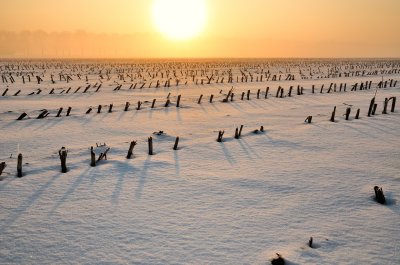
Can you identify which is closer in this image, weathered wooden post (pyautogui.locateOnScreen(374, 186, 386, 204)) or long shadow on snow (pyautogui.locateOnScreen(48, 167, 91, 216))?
long shadow on snow (pyautogui.locateOnScreen(48, 167, 91, 216))

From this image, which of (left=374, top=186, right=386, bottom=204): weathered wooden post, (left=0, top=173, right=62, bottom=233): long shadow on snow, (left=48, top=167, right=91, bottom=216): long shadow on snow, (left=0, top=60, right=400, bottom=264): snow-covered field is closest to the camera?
(left=0, top=60, right=400, bottom=264): snow-covered field

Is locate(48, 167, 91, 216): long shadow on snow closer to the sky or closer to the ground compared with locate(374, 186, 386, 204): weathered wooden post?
closer to the ground

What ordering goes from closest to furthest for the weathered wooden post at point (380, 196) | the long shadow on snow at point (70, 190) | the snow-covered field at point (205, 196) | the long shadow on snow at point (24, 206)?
the snow-covered field at point (205, 196), the long shadow on snow at point (24, 206), the long shadow on snow at point (70, 190), the weathered wooden post at point (380, 196)

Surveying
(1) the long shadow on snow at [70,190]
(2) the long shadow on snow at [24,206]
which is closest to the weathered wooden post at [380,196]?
(1) the long shadow on snow at [70,190]

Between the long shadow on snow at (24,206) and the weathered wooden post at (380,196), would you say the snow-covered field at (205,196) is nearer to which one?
the long shadow on snow at (24,206)

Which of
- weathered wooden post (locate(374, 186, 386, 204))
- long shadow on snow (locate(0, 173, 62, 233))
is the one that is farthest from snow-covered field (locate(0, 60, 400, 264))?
weathered wooden post (locate(374, 186, 386, 204))

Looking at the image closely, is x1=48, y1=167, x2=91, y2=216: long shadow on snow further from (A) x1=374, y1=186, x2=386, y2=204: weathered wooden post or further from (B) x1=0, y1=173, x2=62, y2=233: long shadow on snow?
(A) x1=374, y1=186, x2=386, y2=204: weathered wooden post

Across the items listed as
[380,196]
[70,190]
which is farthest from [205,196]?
[380,196]

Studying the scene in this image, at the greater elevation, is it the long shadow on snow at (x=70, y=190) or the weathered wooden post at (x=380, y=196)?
the weathered wooden post at (x=380, y=196)

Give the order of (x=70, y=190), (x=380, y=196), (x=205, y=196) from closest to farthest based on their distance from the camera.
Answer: (x=380, y=196)
(x=205, y=196)
(x=70, y=190)

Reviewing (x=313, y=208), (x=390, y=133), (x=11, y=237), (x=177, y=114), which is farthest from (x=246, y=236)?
(x=177, y=114)

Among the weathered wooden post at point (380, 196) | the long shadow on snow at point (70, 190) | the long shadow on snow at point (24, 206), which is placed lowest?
the long shadow on snow at point (24, 206)

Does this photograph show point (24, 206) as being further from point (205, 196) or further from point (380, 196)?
point (380, 196)

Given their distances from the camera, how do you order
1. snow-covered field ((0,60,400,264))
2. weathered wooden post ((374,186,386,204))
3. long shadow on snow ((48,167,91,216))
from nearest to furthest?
snow-covered field ((0,60,400,264)) → long shadow on snow ((48,167,91,216)) → weathered wooden post ((374,186,386,204))
